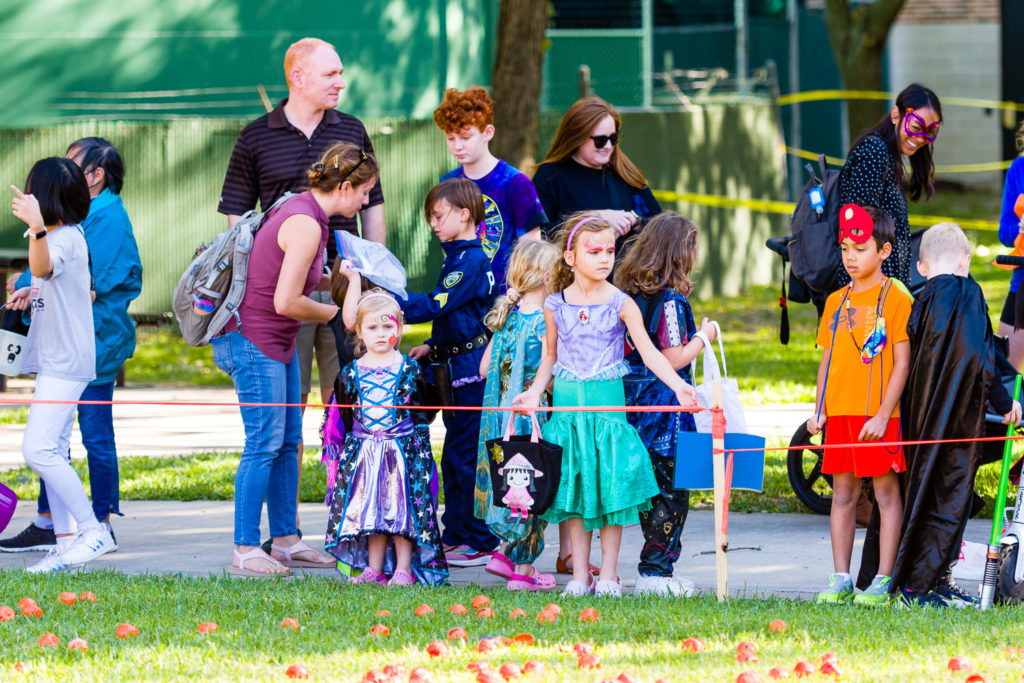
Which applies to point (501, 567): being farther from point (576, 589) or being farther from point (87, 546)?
point (87, 546)

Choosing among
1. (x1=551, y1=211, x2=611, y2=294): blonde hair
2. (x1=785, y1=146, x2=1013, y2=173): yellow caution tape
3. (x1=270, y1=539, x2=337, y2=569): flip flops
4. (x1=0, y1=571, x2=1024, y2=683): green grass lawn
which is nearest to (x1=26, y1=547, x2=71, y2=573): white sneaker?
(x1=0, y1=571, x2=1024, y2=683): green grass lawn

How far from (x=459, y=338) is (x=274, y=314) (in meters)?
0.85

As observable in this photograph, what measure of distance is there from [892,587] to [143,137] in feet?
40.8

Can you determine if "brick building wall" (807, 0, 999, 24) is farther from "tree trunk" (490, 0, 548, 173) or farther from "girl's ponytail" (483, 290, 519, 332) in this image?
"girl's ponytail" (483, 290, 519, 332)

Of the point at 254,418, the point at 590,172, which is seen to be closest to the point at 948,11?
the point at 590,172

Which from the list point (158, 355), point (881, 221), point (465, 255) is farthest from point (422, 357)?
point (158, 355)

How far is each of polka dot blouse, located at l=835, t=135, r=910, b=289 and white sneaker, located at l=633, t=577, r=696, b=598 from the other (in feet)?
5.90

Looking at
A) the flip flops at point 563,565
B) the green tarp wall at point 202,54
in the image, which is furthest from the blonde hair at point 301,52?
the green tarp wall at point 202,54

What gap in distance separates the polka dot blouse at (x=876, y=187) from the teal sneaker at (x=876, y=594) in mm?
1651

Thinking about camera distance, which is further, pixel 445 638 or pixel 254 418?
pixel 254 418

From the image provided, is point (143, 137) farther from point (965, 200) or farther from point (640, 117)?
point (965, 200)

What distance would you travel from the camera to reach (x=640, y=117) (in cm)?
1798

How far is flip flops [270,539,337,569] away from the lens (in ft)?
21.5

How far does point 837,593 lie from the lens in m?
5.63
